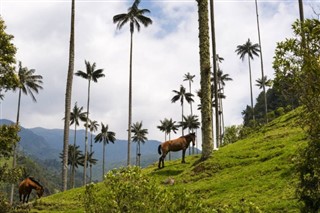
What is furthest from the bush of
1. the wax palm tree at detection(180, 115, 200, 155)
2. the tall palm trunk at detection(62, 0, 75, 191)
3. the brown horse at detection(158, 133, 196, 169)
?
the wax palm tree at detection(180, 115, 200, 155)

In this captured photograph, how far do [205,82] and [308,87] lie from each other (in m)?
19.2

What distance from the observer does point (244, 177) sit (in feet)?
75.0

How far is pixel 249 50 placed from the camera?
100 m

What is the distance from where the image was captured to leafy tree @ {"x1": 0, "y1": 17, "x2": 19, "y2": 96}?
74.4 feet

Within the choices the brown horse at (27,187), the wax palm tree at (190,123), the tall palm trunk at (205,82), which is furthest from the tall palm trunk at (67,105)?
the wax palm tree at (190,123)

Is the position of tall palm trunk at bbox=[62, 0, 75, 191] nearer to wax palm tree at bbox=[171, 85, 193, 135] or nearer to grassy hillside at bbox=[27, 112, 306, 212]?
grassy hillside at bbox=[27, 112, 306, 212]

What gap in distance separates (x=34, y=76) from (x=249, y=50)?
54.5 m

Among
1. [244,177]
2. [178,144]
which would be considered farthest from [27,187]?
[244,177]

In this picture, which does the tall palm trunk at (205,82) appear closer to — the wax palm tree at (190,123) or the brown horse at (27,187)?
the brown horse at (27,187)

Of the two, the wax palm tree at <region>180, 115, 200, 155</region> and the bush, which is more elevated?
the wax palm tree at <region>180, 115, 200, 155</region>

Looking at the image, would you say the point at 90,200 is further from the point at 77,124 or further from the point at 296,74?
the point at 77,124

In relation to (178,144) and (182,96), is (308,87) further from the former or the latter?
(182,96)

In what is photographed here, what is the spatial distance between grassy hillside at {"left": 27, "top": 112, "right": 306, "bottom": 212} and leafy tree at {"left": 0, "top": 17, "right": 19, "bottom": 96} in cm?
871

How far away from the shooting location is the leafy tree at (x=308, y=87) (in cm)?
1088
